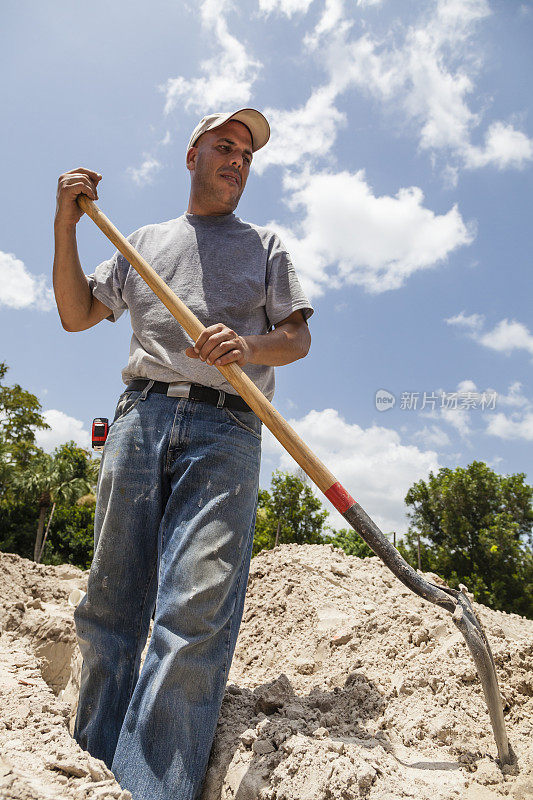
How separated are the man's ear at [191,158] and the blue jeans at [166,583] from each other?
1.31 m

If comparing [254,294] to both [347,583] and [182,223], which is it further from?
[347,583]

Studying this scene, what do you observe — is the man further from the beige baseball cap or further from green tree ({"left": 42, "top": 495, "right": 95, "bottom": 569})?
green tree ({"left": 42, "top": 495, "right": 95, "bottom": 569})

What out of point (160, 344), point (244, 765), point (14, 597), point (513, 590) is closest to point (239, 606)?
point (244, 765)

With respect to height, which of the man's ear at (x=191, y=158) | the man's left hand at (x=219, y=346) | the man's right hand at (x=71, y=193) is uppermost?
the man's ear at (x=191, y=158)

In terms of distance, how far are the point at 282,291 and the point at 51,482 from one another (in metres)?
27.3

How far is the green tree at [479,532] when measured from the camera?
1931 centimetres

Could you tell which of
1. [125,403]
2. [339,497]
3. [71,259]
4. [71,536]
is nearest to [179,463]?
[125,403]

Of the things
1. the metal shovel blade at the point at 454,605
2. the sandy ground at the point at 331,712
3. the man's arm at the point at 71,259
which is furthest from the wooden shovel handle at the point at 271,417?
the sandy ground at the point at 331,712

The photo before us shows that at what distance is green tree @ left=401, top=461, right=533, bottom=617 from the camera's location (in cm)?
1931

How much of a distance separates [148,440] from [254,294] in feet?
2.76

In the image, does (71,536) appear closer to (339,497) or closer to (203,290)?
(203,290)

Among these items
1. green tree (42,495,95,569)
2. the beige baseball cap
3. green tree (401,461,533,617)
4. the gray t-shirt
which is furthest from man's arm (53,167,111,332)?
green tree (42,495,95,569)

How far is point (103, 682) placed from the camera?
2410mm

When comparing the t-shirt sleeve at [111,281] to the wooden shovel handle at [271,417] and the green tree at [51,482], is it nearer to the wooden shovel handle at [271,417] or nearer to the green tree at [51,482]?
the wooden shovel handle at [271,417]
